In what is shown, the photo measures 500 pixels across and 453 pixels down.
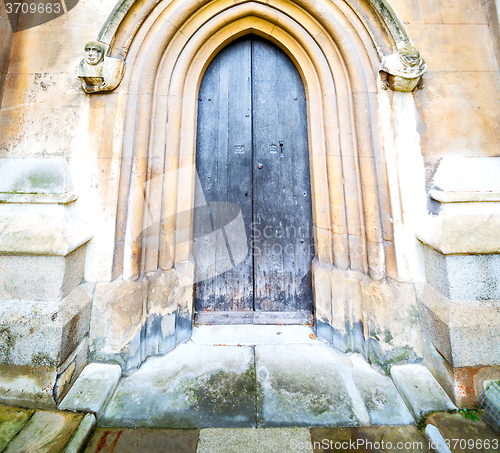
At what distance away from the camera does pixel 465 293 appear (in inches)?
62.7

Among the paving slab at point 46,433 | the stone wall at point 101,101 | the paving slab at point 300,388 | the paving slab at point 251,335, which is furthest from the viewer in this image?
the paving slab at point 251,335

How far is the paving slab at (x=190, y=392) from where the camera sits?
1456 millimetres

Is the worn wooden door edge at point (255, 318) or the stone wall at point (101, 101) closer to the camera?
the stone wall at point (101, 101)

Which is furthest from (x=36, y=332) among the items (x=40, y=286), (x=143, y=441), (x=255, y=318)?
(x=255, y=318)

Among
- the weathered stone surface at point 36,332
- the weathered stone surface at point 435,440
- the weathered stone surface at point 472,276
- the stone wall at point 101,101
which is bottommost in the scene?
the weathered stone surface at point 435,440

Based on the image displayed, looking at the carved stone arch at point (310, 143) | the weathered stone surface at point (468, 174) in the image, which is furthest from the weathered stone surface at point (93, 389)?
the weathered stone surface at point (468, 174)

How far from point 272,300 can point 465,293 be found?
4.92ft

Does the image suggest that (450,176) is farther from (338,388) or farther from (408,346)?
(338,388)

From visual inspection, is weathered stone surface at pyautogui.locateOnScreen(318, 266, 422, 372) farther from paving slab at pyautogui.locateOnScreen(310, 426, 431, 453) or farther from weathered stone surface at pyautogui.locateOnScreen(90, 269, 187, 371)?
weathered stone surface at pyautogui.locateOnScreen(90, 269, 187, 371)

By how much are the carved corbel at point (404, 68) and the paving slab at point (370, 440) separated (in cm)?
244

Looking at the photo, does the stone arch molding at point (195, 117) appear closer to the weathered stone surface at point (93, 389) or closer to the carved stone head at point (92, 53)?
the carved stone head at point (92, 53)

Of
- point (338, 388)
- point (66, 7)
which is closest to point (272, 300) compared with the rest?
point (338, 388)

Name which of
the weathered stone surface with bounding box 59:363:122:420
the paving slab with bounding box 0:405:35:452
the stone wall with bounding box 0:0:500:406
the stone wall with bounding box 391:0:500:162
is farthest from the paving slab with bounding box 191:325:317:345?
the stone wall with bounding box 391:0:500:162

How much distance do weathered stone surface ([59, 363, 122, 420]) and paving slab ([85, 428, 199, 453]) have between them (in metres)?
0.15
